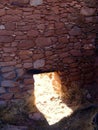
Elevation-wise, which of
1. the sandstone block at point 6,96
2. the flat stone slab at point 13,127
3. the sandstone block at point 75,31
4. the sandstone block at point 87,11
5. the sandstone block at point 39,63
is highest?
the sandstone block at point 87,11

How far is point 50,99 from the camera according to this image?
6.42 m

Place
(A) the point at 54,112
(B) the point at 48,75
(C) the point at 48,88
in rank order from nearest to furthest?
(A) the point at 54,112
(C) the point at 48,88
(B) the point at 48,75

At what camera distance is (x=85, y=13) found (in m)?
6.20

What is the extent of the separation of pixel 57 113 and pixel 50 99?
0.44 metres

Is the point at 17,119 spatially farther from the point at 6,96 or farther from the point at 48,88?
the point at 48,88

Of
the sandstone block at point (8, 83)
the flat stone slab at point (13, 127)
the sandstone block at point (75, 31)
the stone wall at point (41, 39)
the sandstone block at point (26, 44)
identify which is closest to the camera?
the flat stone slab at point (13, 127)

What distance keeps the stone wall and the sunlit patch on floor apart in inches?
13.7

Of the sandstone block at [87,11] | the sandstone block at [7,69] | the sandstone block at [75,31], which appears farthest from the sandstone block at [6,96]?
the sandstone block at [87,11]

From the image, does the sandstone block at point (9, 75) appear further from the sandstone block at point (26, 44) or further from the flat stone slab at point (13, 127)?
the flat stone slab at point (13, 127)

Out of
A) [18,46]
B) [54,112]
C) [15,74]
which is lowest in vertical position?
[54,112]

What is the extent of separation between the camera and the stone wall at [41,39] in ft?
19.1

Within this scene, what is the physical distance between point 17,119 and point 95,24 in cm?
240

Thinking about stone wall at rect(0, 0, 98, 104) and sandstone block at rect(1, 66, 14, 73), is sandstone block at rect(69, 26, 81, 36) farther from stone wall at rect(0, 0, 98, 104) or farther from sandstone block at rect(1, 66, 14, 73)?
sandstone block at rect(1, 66, 14, 73)

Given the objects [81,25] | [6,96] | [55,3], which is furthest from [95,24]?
[6,96]
